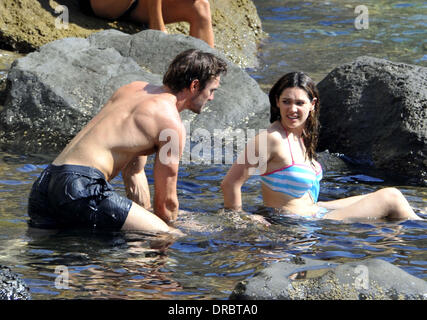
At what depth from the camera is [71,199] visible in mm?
4965

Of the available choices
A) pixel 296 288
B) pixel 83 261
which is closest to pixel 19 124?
pixel 83 261

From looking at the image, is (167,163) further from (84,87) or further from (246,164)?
(84,87)

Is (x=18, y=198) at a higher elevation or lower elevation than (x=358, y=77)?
lower

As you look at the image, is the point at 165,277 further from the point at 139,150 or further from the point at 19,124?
the point at 19,124

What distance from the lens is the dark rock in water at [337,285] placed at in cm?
383

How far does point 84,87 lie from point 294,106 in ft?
9.02

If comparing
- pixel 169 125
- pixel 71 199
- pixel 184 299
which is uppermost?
pixel 169 125

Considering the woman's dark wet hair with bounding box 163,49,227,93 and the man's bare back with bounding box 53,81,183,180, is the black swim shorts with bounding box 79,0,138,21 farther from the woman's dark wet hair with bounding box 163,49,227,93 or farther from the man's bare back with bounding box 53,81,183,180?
the man's bare back with bounding box 53,81,183,180

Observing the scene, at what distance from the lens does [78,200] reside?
4965mm

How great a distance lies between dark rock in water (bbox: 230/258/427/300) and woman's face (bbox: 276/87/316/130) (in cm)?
190

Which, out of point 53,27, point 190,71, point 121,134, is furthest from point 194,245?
point 53,27

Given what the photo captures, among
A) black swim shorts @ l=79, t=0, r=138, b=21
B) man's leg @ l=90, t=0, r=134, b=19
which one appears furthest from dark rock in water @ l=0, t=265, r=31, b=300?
black swim shorts @ l=79, t=0, r=138, b=21

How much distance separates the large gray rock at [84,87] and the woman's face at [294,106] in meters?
2.04
